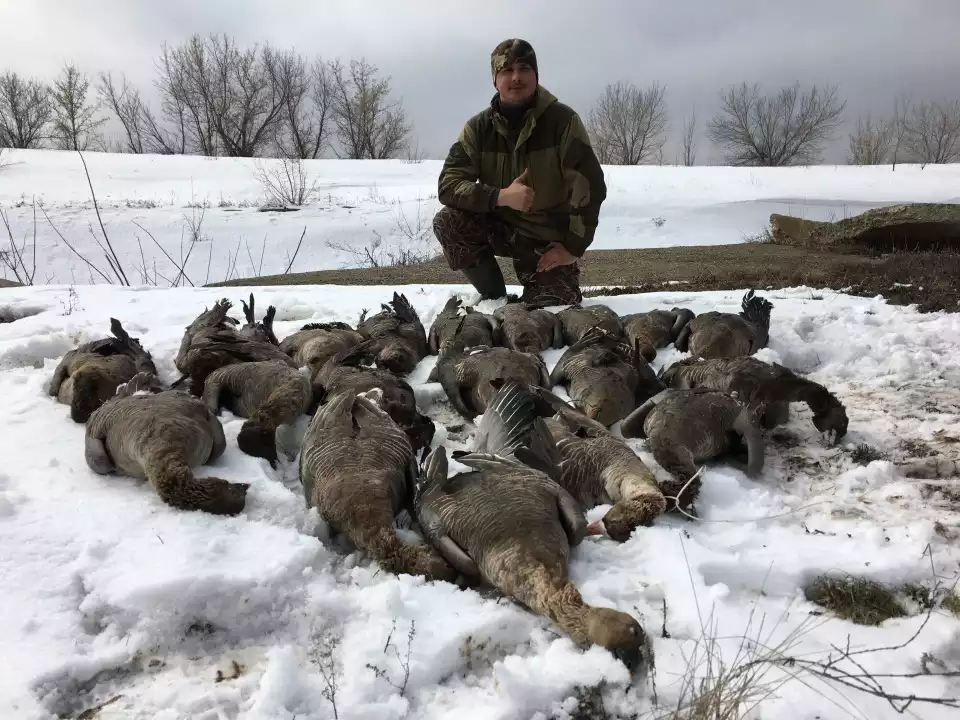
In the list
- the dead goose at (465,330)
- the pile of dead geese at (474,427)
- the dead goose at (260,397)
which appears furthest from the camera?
the dead goose at (465,330)

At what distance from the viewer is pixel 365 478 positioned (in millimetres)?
2846

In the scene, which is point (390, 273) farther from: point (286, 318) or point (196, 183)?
point (196, 183)

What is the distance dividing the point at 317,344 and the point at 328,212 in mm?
18335

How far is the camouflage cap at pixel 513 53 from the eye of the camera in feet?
19.4

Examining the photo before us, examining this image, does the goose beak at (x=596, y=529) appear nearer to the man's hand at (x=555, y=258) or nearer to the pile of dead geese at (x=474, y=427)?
the pile of dead geese at (x=474, y=427)

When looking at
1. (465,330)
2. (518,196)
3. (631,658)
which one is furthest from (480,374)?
(631,658)

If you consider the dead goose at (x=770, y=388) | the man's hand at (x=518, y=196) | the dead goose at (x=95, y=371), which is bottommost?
the dead goose at (x=770, y=388)

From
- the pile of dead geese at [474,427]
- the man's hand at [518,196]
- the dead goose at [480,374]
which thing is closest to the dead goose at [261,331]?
the pile of dead geese at [474,427]

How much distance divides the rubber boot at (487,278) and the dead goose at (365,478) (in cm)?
322

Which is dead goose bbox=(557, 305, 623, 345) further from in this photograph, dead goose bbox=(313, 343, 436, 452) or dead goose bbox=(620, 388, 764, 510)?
dead goose bbox=(313, 343, 436, 452)

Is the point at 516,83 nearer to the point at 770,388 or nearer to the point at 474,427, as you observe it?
the point at 474,427

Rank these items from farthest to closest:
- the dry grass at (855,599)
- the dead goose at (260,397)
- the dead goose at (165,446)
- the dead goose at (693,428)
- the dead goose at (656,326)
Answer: the dead goose at (656,326)
the dead goose at (260,397)
the dead goose at (693,428)
the dead goose at (165,446)
the dry grass at (855,599)

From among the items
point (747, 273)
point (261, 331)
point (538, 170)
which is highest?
point (538, 170)

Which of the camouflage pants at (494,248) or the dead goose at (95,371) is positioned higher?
the camouflage pants at (494,248)
